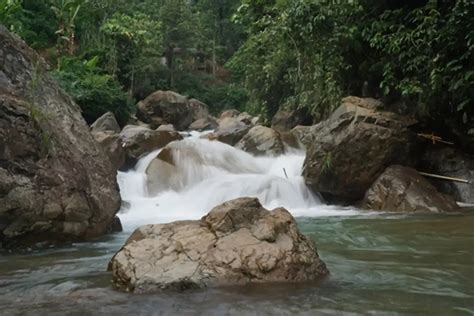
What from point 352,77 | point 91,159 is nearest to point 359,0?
point 352,77

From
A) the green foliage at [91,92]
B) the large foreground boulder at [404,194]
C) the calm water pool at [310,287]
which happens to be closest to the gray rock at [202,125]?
the green foliage at [91,92]

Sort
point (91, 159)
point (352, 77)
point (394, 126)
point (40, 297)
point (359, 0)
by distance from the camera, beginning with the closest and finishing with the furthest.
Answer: point (40, 297) → point (91, 159) → point (394, 126) → point (359, 0) → point (352, 77)

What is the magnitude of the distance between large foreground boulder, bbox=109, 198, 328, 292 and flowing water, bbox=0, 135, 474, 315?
14cm

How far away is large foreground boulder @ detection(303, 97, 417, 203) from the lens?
9.90 metres

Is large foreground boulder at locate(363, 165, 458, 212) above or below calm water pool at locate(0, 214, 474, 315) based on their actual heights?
above

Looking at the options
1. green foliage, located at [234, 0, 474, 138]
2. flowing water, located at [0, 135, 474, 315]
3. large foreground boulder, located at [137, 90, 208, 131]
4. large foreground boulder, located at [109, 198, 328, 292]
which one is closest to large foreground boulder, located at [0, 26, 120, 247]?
flowing water, located at [0, 135, 474, 315]

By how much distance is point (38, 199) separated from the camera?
5.91 m

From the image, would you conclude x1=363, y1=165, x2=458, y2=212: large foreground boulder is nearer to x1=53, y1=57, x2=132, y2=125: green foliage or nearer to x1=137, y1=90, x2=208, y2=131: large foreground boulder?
x1=53, y1=57, x2=132, y2=125: green foliage

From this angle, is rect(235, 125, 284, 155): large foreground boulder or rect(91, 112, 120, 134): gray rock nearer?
rect(235, 125, 284, 155): large foreground boulder

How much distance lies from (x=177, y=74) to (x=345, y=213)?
1005 inches

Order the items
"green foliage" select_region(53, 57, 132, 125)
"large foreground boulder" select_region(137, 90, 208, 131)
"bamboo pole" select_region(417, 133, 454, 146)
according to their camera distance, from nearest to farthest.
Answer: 1. "bamboo pole" select_region(417, 133, 454, 146)
2. "green foliage" select_region(53, 57, 132, 125)
3. "large foreground boulder" select_region(137, 90, 208, 131)

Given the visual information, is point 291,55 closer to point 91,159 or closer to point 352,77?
point 352,77

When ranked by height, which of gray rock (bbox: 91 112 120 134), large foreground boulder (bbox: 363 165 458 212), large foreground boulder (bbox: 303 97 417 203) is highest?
gray rock (bbox: 91 112 120 134)

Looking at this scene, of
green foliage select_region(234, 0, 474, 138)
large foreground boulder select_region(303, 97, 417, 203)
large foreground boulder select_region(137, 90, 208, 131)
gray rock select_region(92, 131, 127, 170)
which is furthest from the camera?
large foreground boulder select_region(137, 90, 208, 131)
